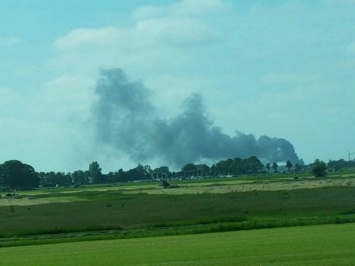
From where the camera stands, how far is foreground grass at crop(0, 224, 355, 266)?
2482cm

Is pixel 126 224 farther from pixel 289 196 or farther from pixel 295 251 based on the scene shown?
pixel 295 251

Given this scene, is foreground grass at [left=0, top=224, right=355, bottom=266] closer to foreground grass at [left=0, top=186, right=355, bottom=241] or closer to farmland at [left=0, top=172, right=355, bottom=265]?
farmland at [left=0, top=172, right=355, bottom=265]

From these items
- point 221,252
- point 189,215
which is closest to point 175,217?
point 189,215

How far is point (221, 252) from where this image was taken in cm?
2841

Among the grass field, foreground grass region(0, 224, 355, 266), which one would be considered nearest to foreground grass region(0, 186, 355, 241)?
the grass field

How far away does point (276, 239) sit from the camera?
32.7 m

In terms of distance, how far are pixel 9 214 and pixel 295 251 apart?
5604cm

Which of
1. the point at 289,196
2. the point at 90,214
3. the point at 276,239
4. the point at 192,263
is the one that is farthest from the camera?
the point at 289,196

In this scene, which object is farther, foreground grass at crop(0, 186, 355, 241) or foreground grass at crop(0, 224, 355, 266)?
foreground grass at crop(0, 186, 355, 241)

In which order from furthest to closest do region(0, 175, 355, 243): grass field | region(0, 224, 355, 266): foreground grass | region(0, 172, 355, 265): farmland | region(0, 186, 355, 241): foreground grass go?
1. region(0, 186, 355, 241): foreground grass
2. region(0, 175, 355, 243): grass field
3. region(0, 172, 355, 265): farmland
4. region(0, 224, 355, 266): foreground grass

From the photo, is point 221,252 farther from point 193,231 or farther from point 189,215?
point 189,215

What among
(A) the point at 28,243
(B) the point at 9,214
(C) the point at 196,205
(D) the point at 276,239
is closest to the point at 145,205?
(C) the point at 196,205

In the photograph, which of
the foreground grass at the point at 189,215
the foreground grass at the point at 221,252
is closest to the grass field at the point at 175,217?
the foreground grass at the point at 189,215

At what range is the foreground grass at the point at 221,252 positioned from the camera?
2482cm
